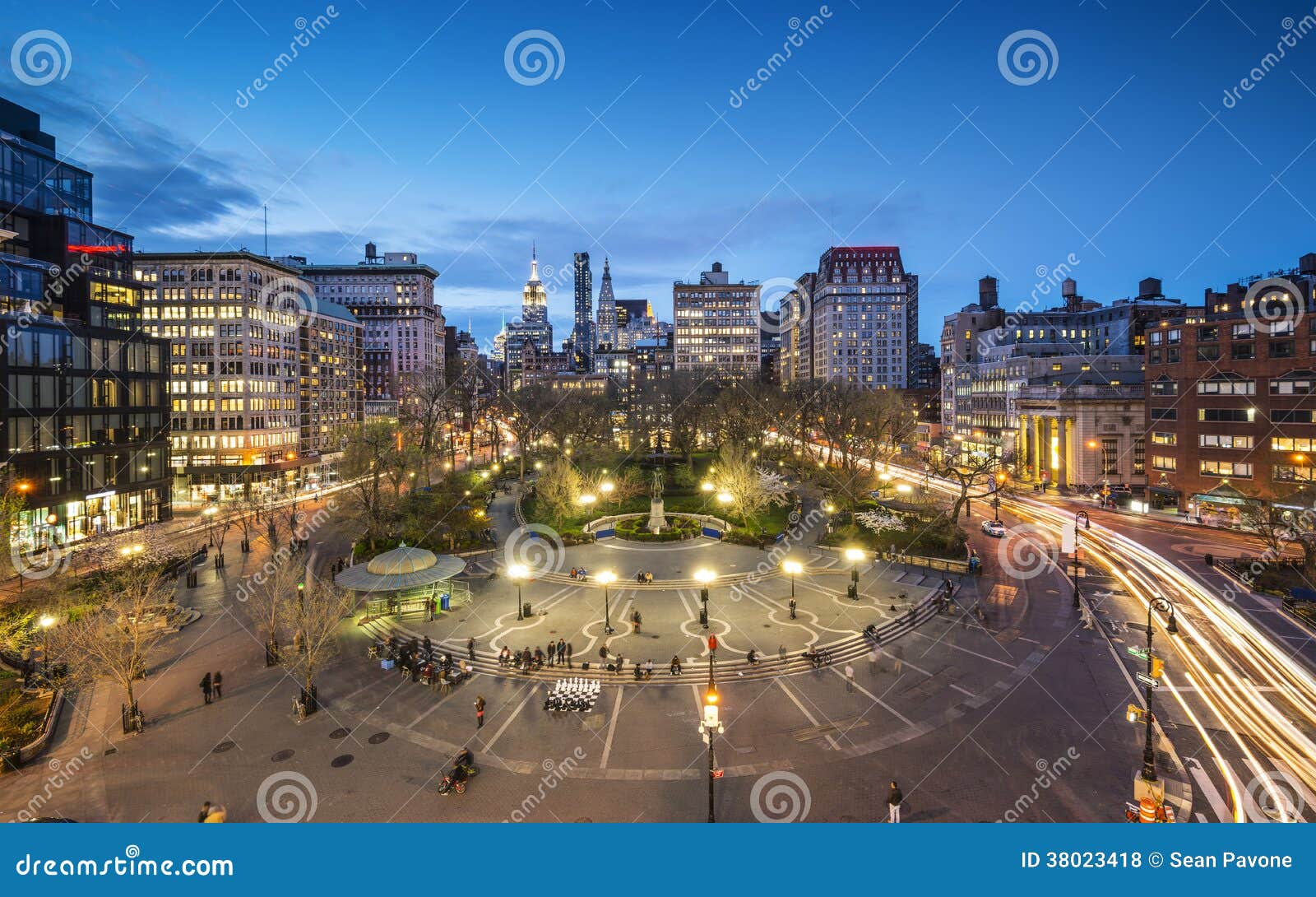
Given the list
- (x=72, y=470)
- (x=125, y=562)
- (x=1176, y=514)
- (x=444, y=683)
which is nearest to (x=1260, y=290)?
(x=1176, y=514)

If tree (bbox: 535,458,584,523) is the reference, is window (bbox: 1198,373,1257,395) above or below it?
above

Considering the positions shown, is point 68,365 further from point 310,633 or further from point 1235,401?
point 1235,401

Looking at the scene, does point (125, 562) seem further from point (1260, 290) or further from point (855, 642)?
point (1260, 290)

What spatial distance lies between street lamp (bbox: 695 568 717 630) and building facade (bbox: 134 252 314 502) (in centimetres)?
6122

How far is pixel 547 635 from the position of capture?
28203mm

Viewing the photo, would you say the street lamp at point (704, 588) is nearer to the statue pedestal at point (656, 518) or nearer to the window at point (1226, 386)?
the statue pedestal at point (656, 518)

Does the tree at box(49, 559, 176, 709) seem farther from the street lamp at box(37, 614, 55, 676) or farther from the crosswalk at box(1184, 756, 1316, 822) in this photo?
the crosswalk at box(1184, 756, 1316, 822)

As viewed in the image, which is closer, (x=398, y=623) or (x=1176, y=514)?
(x=398, y=623)

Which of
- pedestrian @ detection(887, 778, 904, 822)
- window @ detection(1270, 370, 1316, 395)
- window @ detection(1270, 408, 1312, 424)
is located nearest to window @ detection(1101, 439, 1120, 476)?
window @ detection(1270, 408, 1312, 424)

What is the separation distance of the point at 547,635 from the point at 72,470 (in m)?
43.5

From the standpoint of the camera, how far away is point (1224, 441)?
5541 centimetres

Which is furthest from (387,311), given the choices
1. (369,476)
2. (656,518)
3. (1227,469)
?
(1227,469)

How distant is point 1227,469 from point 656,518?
174 ft

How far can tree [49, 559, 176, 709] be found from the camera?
67.9 ft
